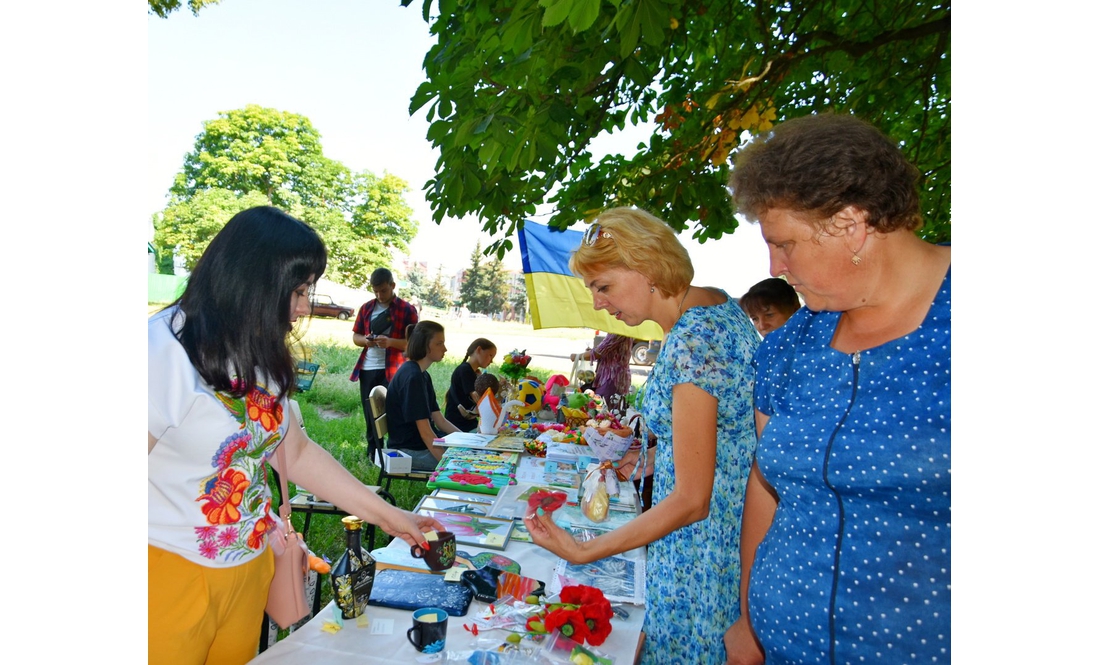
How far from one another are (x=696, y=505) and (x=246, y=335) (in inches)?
43.4

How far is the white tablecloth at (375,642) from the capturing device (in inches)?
55.5

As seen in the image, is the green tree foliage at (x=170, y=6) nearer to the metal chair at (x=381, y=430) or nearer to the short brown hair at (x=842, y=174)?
the metal chair at (x=381, y=430)

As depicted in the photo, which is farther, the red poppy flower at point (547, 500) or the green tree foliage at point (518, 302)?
the green tree foliage at point (518, 302)

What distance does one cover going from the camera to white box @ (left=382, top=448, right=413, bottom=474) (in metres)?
4.28

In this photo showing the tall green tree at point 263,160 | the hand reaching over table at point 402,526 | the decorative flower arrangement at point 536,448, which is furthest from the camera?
the tall green tree at point 263,160

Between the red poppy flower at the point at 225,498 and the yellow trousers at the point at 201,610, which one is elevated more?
the red poppy flower at the point at 225,498

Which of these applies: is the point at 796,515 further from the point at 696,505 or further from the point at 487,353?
the point at 487,353

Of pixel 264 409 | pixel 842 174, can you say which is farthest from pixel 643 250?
pixel 264 409

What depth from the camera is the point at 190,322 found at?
54.2 inches

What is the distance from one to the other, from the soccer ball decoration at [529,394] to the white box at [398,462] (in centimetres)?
89

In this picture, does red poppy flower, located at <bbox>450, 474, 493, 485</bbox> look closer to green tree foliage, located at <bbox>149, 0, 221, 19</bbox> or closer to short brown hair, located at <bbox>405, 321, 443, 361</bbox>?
short brown hair, located at <bbox>405, 321, 443, 361</bbox>

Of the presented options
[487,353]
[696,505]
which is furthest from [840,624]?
[487,353]

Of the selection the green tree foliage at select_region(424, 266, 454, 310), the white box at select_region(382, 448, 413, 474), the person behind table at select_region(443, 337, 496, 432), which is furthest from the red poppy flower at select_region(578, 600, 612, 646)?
the green tree foliage at select_region(424, 266, 454, 310)

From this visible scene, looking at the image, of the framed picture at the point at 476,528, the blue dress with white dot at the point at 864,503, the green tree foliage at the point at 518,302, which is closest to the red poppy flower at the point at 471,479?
the framed picture at the point at 476,528
